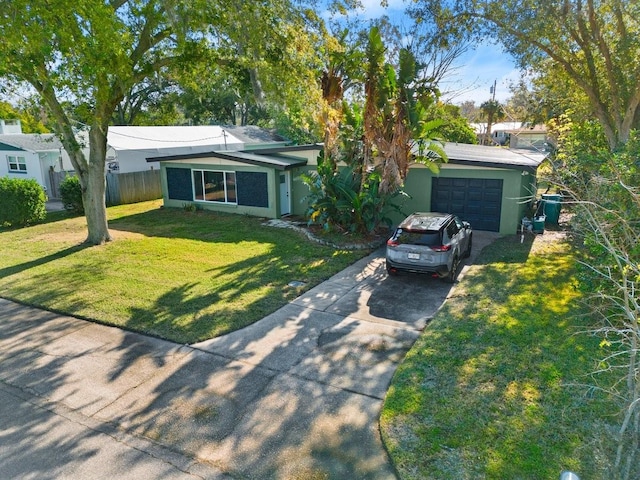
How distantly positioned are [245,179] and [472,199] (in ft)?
30.1

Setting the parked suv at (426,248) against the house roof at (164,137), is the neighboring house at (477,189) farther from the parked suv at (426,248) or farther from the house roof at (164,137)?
the house roof at (164,137)

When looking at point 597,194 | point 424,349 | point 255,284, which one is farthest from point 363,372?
point 597,194

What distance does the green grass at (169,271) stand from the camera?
903 centimetres

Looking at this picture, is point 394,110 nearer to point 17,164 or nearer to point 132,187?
point 132,187

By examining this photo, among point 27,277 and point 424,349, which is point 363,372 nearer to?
point 424,349

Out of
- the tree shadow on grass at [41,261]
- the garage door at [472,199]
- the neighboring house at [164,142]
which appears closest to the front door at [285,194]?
the garage door at [472,199]

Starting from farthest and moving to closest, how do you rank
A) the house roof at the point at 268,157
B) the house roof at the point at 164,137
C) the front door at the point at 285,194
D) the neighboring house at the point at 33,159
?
the house roof at the point at 164,137 < the neighboring house at the point at 33,159 < the front door at the point at 285,194 < the house roof at the point at 268,157

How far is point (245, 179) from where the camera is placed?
60.6 feet

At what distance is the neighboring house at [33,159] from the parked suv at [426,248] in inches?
862

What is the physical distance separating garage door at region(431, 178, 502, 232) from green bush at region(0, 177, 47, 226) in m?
16.0

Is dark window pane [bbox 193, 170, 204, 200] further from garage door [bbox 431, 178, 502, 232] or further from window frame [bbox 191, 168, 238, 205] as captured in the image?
garage door [bbox 431, 178, 502, 232]

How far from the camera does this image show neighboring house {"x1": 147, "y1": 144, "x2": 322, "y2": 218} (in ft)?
58.6

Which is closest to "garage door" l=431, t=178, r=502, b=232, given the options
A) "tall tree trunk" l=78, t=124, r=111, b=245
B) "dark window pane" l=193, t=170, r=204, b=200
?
"dark window pane" l=193, t=170, r=204, b=200

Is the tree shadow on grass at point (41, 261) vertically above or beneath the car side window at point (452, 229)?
beneath
